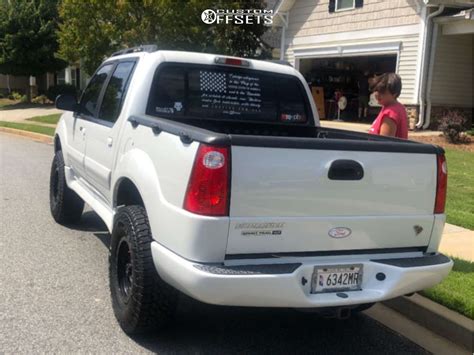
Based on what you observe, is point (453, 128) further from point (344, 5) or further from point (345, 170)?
point (345, 170)

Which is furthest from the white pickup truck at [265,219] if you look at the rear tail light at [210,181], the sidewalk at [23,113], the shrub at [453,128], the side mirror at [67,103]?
the sidewalk at [23,113]

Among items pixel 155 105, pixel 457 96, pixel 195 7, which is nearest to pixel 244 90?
pixel 155 105

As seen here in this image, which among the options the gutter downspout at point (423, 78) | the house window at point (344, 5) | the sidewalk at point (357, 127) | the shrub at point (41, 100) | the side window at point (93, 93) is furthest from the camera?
the shrub at point (41, 100)

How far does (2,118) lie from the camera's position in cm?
2544

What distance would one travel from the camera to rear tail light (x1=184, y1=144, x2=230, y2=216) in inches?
122

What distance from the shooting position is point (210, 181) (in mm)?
3143

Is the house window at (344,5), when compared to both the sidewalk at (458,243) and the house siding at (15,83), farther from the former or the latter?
the house siding at (15,83)

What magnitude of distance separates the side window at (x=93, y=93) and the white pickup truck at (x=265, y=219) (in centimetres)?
121

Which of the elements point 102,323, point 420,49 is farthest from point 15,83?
point 102,323

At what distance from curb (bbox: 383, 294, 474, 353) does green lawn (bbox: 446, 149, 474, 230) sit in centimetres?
285

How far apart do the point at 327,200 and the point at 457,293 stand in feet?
5.86

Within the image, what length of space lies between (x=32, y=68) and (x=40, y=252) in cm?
2692

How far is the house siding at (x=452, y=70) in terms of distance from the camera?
1686cm

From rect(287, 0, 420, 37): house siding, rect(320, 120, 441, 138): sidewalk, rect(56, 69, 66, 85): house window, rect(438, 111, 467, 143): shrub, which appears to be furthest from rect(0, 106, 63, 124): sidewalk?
rect(438, 111, 467, 143): shrub
